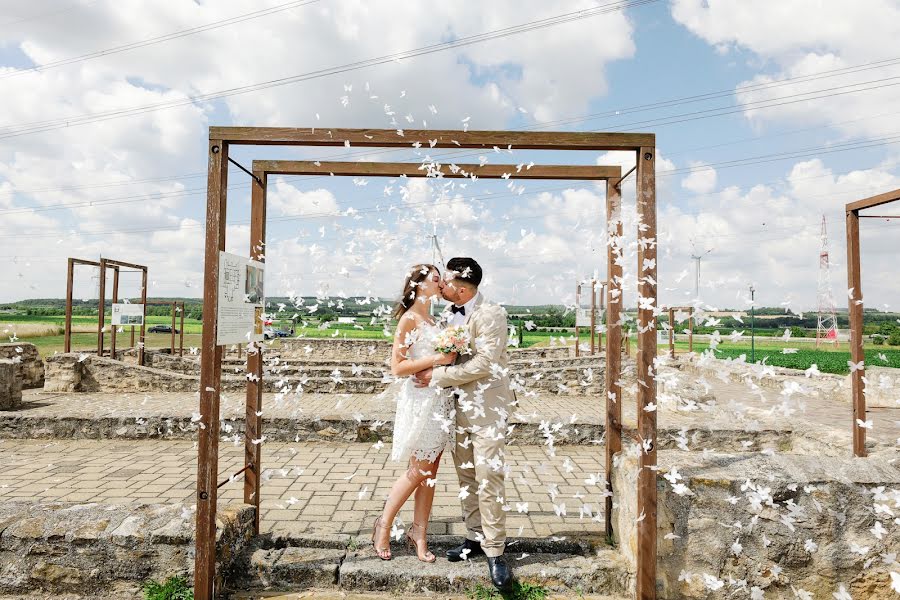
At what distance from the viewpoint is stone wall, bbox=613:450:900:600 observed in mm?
3094

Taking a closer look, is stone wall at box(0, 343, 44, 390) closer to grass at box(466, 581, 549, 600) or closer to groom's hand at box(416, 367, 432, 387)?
groom's hand at box(416, 367, 432, 387)

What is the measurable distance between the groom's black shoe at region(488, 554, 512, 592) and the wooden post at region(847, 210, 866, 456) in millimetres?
3589

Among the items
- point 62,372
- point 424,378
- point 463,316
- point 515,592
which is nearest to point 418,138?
point 463,316

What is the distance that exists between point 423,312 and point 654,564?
2140mm

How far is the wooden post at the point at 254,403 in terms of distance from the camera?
3.75m

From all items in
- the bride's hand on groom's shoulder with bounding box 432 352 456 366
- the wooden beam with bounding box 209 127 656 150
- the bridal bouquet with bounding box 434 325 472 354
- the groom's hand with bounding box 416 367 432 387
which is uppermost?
the wooden beam with bounding box 209 127 656 150

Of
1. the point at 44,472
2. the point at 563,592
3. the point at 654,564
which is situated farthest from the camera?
the point at 44,472

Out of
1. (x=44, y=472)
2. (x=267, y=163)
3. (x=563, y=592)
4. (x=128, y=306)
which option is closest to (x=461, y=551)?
(x=563, y=592)

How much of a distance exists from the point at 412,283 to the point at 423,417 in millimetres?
921

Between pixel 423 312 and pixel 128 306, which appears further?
pixel 128 306

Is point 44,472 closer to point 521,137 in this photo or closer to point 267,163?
point 267,163

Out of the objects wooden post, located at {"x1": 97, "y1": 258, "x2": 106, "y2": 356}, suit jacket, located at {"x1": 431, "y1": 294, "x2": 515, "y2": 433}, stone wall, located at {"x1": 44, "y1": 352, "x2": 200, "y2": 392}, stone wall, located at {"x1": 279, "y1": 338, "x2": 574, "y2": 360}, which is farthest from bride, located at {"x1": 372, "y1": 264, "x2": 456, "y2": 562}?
stone wall, located at {"x1": 279, "y1": 338, "x2": 574, "y2": 360}

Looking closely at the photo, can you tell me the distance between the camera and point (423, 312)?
3.63 m

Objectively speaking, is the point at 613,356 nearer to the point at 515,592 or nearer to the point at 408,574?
the point at 515,592
